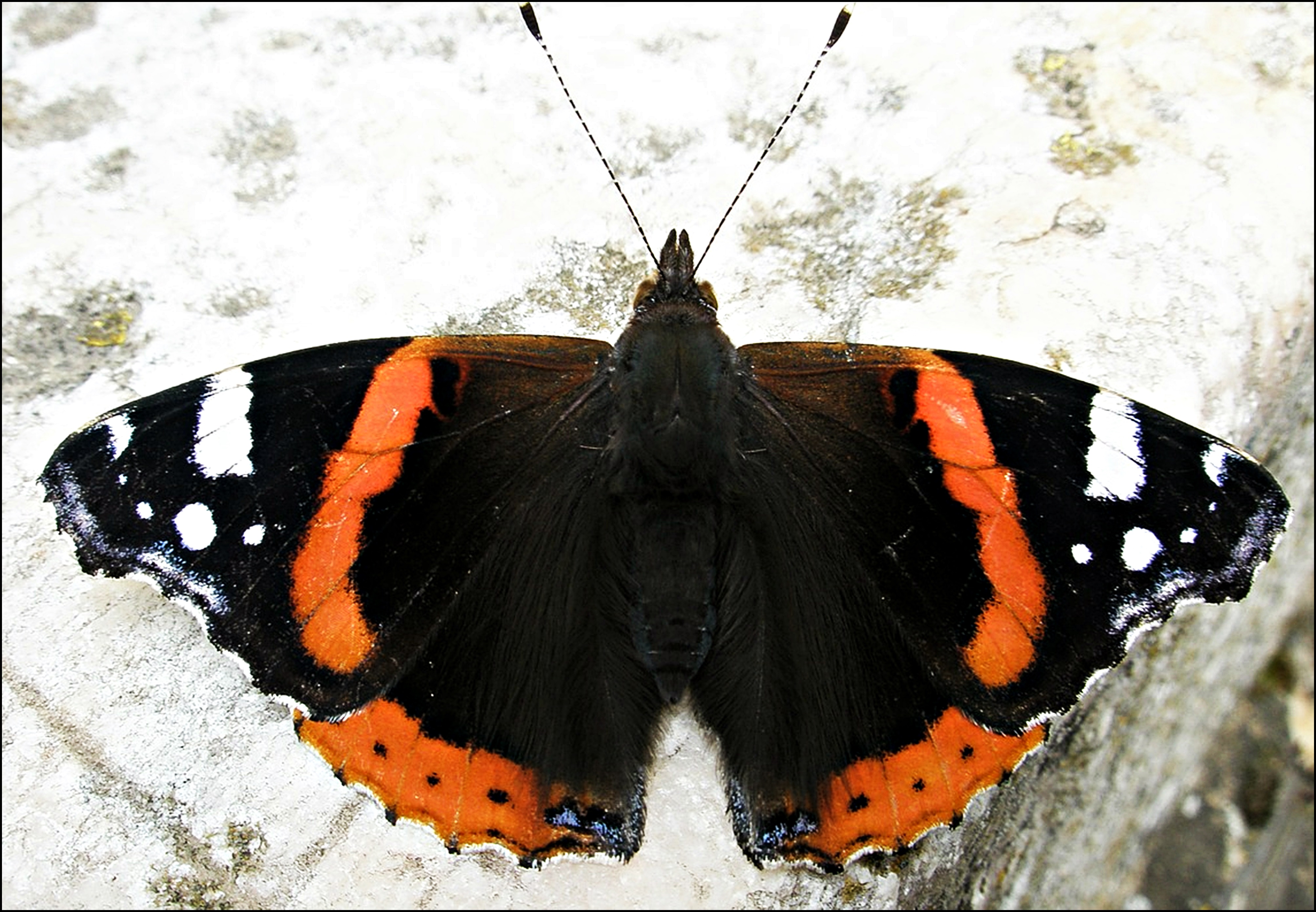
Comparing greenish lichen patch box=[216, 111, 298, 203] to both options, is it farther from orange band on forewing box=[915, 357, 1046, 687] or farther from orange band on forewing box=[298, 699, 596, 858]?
orange band on forewing box=[915, 357, 1046, 687]

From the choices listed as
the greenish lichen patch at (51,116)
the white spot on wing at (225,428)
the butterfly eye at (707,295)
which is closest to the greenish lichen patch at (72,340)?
the greenish lichen patch at (51,116)

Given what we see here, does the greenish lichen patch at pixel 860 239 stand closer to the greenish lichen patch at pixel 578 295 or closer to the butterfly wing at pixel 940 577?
the greenish lichen patch at pixel 578 295

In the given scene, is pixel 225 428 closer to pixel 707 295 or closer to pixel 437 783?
pixel 437 783

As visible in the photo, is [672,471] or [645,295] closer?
[672,471]

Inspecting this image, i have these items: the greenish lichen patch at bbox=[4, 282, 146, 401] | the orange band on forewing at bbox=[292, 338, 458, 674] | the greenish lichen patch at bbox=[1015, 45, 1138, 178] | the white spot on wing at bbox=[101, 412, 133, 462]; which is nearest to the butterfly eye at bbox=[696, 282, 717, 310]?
the orange band on forewing at bbox=[292, 338, 458, 674]

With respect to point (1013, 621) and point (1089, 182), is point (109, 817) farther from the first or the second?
point (1089, 182)

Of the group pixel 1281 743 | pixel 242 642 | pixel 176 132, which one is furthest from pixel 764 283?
pixel 1281 743

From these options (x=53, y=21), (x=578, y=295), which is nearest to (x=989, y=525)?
(x=578, y=295)

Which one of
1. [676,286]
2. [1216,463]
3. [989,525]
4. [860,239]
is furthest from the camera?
[860,239]
